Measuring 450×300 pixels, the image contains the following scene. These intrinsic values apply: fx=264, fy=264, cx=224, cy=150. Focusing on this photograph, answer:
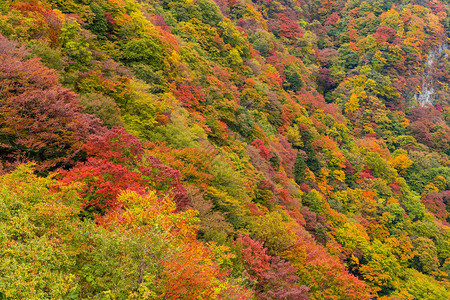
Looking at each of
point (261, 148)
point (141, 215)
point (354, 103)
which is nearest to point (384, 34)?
point (354, 103)

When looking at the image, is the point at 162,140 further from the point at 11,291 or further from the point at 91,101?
the point at 11,291

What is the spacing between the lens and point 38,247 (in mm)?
6738

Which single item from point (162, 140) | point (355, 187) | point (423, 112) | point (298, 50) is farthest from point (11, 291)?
point (423, 112)

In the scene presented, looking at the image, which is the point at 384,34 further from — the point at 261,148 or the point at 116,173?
the point at 116,173

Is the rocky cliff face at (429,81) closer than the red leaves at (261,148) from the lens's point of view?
No

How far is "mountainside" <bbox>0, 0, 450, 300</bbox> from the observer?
26.3 ft

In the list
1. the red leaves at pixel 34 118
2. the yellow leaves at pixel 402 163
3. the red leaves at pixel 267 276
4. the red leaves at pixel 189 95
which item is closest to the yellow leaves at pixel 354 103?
the yellow leaves at pixel 402 163

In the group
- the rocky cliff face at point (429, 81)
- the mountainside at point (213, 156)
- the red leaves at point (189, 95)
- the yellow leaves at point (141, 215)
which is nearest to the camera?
the mountainside at point (213, 156)

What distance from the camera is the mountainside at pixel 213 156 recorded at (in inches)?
315

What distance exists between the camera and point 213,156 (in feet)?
66.4

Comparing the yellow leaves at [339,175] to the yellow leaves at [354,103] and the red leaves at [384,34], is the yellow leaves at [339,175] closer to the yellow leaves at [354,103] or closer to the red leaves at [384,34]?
the yellow leaves at [354,103]

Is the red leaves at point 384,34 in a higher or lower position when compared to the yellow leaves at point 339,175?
higher

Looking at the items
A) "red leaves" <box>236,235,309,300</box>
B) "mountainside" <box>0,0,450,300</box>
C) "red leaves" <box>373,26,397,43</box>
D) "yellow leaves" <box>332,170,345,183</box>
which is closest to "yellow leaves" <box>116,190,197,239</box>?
"mountainside" <box>0,0,450,300</box>

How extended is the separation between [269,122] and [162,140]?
25139mm
